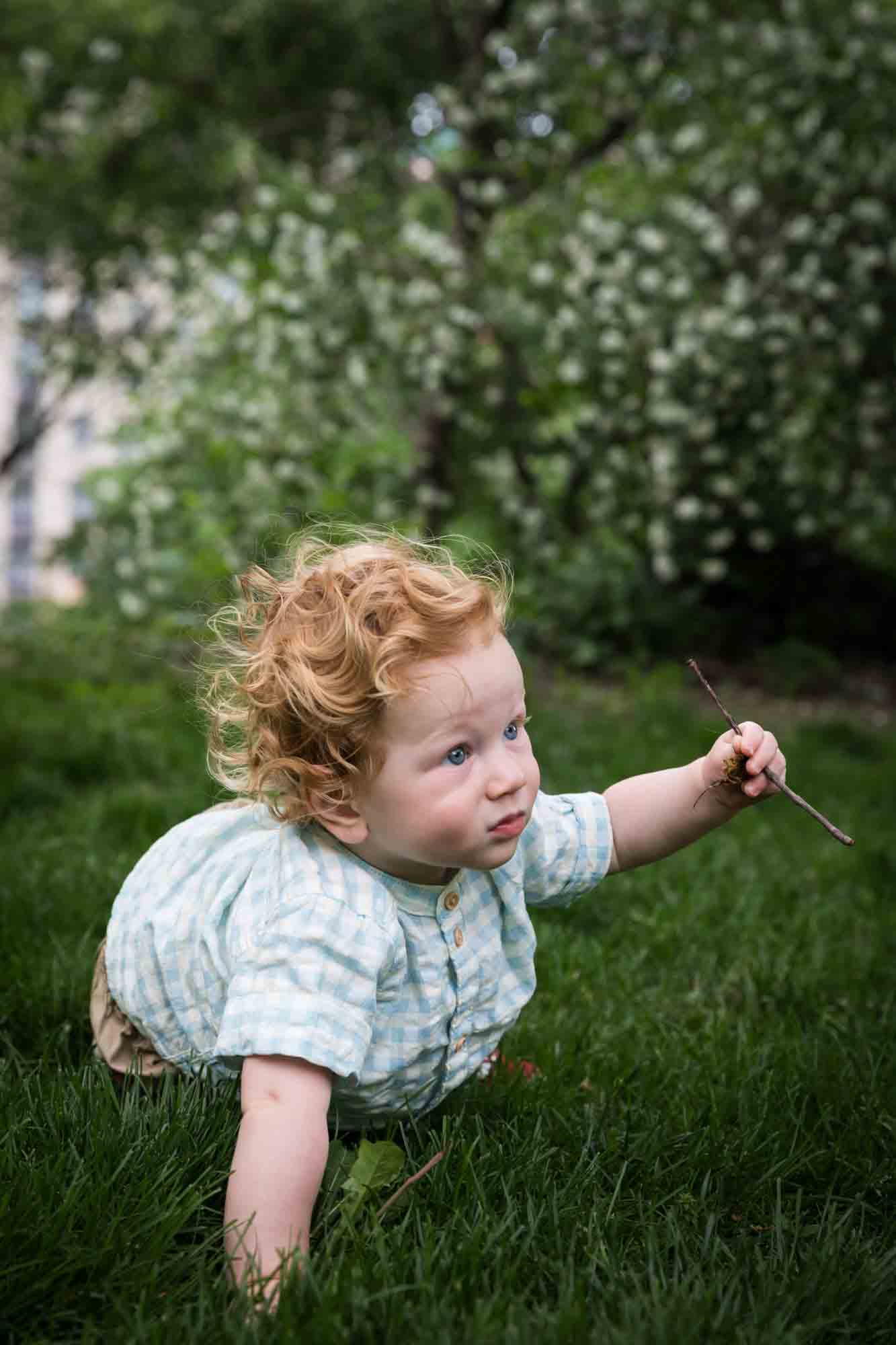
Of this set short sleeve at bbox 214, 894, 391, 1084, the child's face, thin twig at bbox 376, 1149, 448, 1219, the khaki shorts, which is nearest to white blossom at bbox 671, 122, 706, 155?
the child's face

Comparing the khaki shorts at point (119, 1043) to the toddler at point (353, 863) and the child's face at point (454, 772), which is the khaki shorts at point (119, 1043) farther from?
the child's face at point (454, 772)

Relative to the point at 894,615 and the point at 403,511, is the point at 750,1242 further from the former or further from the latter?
the point at 894,615

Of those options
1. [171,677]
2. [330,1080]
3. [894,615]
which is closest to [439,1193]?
[330,1080]

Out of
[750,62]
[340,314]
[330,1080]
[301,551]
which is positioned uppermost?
[750,62]

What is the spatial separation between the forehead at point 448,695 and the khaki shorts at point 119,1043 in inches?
27.4

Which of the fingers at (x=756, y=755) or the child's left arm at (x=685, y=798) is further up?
the fingers at (x=756, y=755)

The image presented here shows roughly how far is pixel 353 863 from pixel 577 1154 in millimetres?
553

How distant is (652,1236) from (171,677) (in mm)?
5082

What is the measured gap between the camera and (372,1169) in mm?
1716

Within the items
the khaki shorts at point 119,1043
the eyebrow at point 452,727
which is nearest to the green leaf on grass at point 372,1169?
the khaki shorts at point 119,1043

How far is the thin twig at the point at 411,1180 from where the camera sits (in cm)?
163

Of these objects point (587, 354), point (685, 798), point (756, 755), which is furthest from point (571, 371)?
point (756, 755)

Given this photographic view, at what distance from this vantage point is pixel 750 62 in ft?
22.0

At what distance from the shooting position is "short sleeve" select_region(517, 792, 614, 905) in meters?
1.99
